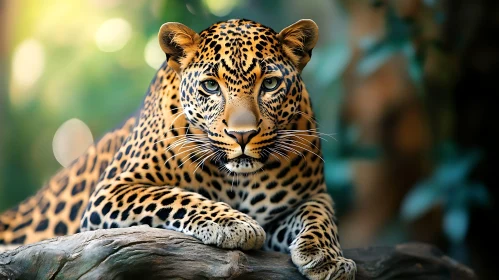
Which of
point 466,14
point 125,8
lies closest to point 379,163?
point 466,14

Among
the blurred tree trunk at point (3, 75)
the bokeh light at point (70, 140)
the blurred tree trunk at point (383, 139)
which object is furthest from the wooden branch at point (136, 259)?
the blurred tree trunk at point (3, 75)

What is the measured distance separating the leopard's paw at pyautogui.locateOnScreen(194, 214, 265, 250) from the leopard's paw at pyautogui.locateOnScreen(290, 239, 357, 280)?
24 cm

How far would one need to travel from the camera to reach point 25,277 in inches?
110

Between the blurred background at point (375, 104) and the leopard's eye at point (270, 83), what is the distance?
2.83 metres

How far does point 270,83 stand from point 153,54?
1.67 metres

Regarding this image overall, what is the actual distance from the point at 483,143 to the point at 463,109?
40 cm

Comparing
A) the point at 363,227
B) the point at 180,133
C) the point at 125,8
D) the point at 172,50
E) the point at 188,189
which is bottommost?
the point at 363,227

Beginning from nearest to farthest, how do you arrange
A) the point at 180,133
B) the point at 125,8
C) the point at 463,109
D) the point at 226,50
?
the point at 226,50
the point at 180,133
the point at 125,8
the point at 463,109

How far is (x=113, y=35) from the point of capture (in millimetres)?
6215

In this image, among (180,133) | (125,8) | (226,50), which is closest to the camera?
(226,50)

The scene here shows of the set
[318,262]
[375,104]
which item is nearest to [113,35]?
[375,104]

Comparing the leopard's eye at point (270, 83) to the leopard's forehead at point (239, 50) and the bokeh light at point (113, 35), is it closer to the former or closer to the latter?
the leopard's forehead at point (239, 50)

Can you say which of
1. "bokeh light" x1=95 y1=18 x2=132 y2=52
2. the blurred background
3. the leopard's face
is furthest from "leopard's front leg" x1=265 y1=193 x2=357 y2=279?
"bokeh light" x1=95 y1=18 x2=132 y2=52

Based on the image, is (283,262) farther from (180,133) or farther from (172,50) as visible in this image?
(172,50)
